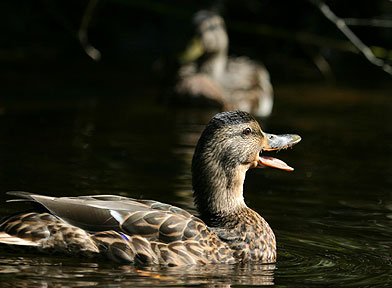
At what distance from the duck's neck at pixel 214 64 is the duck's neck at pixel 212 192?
31.8ft

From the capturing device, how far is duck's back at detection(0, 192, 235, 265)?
6.16 meters

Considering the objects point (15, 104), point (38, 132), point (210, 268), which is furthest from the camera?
point (15, 104)

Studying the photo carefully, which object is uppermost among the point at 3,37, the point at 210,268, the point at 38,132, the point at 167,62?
the point at 3,37

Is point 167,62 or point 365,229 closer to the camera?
point 365,229

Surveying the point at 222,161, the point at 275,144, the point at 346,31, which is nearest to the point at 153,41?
the point at 346,31

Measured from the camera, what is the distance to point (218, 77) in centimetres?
1622

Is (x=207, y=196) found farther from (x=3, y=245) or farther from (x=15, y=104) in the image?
(x=15, y=104)

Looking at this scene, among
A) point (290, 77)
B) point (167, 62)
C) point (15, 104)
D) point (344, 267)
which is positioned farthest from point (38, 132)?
point (290, 77)

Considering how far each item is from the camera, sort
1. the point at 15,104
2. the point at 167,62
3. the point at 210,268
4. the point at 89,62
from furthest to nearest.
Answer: the point at 89,62 → the point at 167,62 → the point at 15,104 → the point at 210,268

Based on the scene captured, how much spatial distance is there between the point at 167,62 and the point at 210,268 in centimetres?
1028

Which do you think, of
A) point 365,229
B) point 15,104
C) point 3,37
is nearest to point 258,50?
point 3,37

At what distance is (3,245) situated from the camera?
6.23m

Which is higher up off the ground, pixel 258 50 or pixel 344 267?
pixel 258 50

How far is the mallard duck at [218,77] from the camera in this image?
49.0 feet
